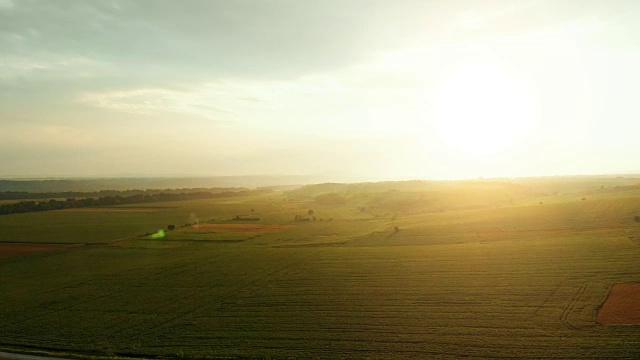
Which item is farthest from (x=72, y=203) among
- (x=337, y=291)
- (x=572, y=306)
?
(x=572, y=306)

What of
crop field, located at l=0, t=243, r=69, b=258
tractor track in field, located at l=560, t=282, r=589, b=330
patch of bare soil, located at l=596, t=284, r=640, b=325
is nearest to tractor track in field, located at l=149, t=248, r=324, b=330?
tractor track in field, located at l=560, t=282, r=589, b=330

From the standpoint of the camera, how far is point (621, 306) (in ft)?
109

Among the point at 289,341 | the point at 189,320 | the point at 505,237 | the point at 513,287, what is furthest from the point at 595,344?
the point at 505,237

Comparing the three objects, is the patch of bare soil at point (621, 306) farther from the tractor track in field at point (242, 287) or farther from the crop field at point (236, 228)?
the crop field at point (236, 228)

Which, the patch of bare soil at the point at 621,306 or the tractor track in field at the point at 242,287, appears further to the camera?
the tractor track in field at the point at 242,287

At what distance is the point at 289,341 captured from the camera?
2956 cm

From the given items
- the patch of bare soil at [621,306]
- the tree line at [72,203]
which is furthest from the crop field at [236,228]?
the patch of bare soil at [621,306]

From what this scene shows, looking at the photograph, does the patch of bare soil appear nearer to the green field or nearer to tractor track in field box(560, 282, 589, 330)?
the green field

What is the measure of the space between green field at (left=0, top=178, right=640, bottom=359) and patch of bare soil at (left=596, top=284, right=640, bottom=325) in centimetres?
81

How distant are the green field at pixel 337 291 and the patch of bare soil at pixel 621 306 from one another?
809mm

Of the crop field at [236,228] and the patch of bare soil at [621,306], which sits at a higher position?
the crop field at [236,228]

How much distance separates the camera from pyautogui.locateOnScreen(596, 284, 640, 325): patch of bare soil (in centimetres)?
3066

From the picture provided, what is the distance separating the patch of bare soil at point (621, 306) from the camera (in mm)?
30656

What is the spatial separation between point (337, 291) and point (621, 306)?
2375 cm
